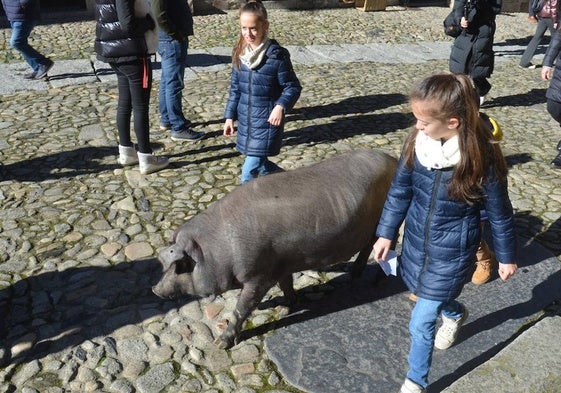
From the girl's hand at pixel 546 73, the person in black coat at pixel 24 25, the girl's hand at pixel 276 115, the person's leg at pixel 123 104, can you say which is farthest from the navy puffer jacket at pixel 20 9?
the girl's hand at pixel 546 73

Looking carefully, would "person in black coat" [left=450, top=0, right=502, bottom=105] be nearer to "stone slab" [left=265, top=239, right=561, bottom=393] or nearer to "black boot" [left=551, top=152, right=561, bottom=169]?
"black boot" [left=551, top=152, right=561, bottom=169]

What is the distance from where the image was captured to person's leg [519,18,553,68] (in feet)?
34.8

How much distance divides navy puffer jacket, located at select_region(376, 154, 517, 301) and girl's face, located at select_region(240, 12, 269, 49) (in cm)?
221

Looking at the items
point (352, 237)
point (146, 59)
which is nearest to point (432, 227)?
point (352, 237)

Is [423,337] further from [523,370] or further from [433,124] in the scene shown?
[433,124]

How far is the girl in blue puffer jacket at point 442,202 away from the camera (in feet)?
9.32

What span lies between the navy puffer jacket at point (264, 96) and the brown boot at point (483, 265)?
196 centimetres

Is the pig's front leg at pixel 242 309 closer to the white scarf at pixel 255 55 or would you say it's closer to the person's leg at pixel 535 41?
the white scarf at pixel 255 55

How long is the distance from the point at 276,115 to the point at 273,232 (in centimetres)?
166

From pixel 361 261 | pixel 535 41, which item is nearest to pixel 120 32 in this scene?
pixel 361 261

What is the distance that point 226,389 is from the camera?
3.43 meters

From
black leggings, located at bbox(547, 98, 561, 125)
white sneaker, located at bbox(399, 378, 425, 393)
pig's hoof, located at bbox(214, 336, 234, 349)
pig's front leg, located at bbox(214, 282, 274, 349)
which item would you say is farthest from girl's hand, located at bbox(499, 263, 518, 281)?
black leggings, located at bbox(547, 98, 561, 125)

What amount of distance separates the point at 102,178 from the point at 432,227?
154 inches

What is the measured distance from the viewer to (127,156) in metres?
6.16
